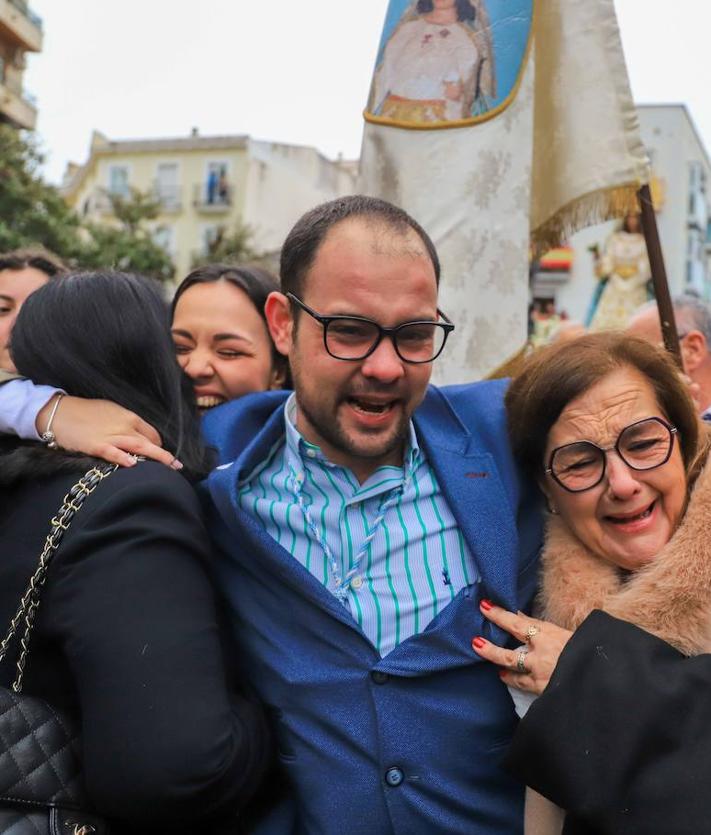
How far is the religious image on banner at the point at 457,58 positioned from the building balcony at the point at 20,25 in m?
30.1

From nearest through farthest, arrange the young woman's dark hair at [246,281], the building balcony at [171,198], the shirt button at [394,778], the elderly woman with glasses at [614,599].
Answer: the elderly woman with glasses at [614,599] → the shirt button at [394,778] → the young woman's dark hair at [246,281] → the building balcony at [171,198]

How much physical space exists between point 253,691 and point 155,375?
92cm

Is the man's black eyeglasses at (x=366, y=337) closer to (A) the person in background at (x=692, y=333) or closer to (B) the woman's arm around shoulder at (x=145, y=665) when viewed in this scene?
(B) the woman's arm around shoulder at (x=145, y=665)

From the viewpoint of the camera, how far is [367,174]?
347 centimetres

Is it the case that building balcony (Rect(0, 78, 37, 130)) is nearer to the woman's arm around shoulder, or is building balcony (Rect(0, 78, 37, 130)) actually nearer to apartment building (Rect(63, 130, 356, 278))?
apartment building (Rect(63, 130, 356, 278))

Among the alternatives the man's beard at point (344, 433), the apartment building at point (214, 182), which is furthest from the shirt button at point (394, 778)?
the apartment building at point (214, 182)

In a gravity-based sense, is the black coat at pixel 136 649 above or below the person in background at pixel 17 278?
below

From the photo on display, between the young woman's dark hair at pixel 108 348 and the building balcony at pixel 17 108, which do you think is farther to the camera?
the building balcony at pixel 17 108

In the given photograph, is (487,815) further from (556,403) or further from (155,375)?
(155,375)

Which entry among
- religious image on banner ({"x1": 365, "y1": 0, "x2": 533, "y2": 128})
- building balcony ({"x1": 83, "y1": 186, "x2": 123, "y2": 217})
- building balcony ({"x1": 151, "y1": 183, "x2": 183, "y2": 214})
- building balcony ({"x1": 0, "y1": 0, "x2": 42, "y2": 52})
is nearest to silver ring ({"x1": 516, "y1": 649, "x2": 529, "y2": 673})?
religious image on banner ({"x1": 365, "y1": 0, "x2": 533, "y2": 128})

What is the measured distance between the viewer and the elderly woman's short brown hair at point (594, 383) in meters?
2.53

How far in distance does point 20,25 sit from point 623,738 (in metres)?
33.2

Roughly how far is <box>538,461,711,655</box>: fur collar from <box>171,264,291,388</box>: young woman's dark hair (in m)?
1.60

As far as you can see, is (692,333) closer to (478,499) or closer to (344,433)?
(478,499)
